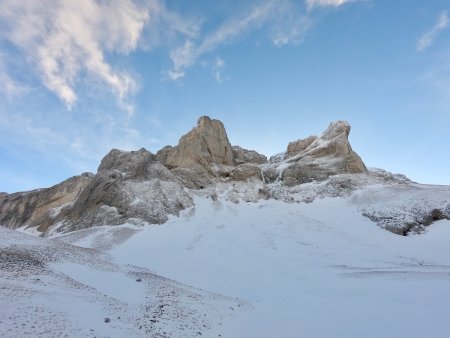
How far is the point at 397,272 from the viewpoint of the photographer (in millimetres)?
26453

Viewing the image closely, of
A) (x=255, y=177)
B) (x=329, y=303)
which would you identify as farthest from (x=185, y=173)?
(x=329, y=303)

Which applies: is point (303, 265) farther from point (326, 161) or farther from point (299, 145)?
point (299, 145)

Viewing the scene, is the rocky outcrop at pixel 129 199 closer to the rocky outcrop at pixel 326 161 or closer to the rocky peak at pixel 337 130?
the rocky outcrop at pixel 326 161

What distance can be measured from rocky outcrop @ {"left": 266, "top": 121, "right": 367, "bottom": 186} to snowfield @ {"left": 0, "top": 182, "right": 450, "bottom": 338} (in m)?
13.9

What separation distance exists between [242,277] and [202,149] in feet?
169

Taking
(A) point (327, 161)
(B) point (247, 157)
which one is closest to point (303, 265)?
(A) point (327, 161)

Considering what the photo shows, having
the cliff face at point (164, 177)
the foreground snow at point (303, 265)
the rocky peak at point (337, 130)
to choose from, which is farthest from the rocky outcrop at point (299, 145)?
the foreground snow at point (303, 265)

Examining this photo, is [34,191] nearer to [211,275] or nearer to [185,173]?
[185,173]

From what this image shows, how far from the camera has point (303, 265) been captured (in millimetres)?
31094

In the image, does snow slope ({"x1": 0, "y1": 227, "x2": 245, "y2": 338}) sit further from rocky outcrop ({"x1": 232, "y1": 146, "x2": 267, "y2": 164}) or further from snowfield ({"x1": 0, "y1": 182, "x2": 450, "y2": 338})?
rocky outcrop ({"x1": 232, "y1": 146, "x2": 267, "y2": 164})

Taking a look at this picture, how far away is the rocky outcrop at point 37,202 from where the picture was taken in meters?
74.8

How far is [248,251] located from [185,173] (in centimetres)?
3532

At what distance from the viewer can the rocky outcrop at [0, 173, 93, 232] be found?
74.8m

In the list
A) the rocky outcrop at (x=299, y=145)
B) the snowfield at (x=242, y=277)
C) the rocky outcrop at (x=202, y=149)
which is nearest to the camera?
the snowfield at (x=242, y=277)
